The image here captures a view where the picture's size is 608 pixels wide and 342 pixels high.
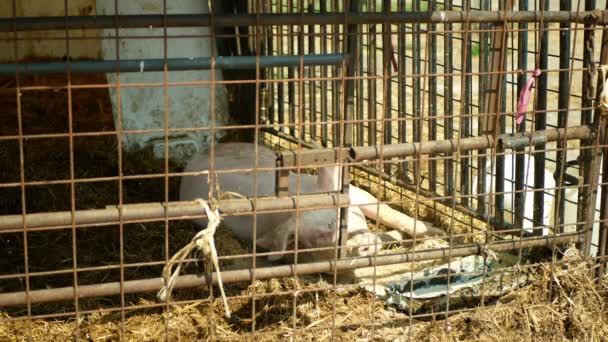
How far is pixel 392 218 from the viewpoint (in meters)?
5.61

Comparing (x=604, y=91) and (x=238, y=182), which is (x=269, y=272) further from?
(x=238, y=182)

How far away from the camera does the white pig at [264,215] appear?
5191 millimetres

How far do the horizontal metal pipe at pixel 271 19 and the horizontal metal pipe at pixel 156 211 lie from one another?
676 millimetres

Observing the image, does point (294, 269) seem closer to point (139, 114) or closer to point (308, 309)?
point (308, 309)

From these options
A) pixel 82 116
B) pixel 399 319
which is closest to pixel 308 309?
pixel 399 319

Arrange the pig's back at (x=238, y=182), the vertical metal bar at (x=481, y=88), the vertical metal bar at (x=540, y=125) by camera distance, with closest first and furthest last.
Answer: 1. the vertical metal bar at (x=540, y=125)
2. the vertical metal bar at (x=481, y=88)
3. the pig's back at (x=238, y=182)

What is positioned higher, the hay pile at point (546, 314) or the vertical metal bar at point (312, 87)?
the vertical metal bar at point (312, 87)

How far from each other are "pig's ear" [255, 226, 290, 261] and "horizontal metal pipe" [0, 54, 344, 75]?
4.22ft

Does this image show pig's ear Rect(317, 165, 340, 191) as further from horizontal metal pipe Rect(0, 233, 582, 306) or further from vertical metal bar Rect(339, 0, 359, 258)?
horizontal metal pipe Rect(0, 233, 582, 306)

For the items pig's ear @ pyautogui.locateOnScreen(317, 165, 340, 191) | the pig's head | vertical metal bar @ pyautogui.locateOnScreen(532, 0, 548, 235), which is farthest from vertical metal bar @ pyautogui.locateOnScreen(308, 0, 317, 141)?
vertical metal bar @ pyautogui.locateOnScreen(532, 0, 548, 235)

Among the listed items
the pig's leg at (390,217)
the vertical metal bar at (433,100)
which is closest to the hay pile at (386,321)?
the pig's leg at (390,217)

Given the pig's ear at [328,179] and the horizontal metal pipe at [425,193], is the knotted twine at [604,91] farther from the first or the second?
the pig's ear at [328,179]

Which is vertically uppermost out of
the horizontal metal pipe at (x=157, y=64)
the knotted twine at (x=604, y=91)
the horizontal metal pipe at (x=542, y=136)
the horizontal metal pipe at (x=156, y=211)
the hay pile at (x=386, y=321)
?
the horizontal metal pipe at (x=157, y=64)

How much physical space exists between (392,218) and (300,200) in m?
2.03
